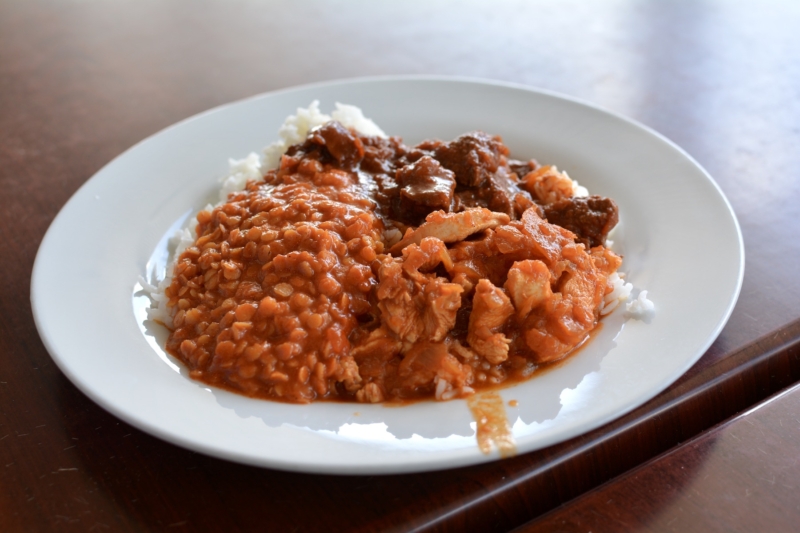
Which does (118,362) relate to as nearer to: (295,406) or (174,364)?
(174,364)

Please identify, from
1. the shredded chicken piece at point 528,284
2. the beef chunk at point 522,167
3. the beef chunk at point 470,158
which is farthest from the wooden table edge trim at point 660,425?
the beef chunk at point 522,167

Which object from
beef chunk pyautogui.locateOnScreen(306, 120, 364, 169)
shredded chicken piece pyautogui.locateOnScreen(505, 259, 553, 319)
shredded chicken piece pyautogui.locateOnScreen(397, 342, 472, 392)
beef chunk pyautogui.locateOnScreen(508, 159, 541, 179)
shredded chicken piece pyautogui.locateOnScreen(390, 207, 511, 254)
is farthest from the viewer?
beef chunk pyautogui.locateOnScreen(508, 159, 541, 179)

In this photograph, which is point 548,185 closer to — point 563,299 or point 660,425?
point 563,299

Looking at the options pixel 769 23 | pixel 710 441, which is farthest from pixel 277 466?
pixel 769 23

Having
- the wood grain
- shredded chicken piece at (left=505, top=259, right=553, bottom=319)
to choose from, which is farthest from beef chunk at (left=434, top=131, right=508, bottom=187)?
the wood grain

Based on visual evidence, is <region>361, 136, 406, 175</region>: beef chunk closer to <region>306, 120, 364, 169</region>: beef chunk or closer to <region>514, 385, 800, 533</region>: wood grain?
<region>306, 120, 364, 169</region>: beef chunk

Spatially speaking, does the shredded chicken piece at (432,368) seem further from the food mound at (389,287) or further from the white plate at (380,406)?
the white plate at (380,406)

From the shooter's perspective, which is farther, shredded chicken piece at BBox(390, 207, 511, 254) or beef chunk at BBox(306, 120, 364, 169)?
beef chunk at BBox(306, 120, 364, 169)

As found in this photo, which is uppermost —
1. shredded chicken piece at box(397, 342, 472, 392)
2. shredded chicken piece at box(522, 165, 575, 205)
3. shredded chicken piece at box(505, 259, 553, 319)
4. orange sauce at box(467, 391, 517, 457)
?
shredded chicken piece at box(505, 259, 553, 319)

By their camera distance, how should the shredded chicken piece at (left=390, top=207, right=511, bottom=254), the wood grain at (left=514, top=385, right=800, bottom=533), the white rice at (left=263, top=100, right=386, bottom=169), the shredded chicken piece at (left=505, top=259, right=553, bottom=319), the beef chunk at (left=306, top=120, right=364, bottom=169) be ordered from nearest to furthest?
the wood grain at (left=514, top=385, right=800, bottom=533)
the shredded chicken piece at (left=505, top=259, right=553, bottom=319)
the shredded chicken piece at (left=390, top=207, right=511, bottom=254)
the beef chunk at (left=306, top=120, right=364, bottom=169)
the white rice at (left=263, top=100, right=386, bottom=169)
